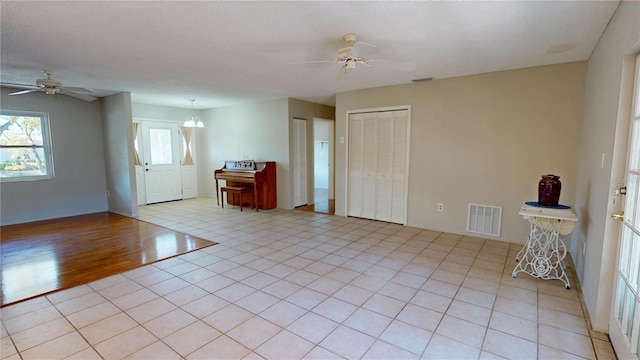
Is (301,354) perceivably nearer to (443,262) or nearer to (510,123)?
(443,262)

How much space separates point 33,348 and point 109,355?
0.55 m

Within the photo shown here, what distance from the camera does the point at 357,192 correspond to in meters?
5.33

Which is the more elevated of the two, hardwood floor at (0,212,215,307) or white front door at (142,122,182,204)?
white front door at (142,122,182,204)

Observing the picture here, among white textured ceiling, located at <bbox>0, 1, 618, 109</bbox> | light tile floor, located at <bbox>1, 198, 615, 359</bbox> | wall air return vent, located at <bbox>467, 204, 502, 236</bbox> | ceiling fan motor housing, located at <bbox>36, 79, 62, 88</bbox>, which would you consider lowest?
light tile floor, located at <bbox>1, 198, 615, 359</bbox>

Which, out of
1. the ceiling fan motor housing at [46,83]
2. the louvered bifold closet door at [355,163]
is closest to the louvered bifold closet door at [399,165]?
the louvered bifold closet door at [355,163]

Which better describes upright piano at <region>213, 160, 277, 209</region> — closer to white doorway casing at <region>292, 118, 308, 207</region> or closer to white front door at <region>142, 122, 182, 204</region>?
white doorway casing at <region>292, 118, 308, 207</region>

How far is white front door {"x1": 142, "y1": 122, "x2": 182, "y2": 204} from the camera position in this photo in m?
6.81

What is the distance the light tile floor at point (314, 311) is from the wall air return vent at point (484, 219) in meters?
0.37

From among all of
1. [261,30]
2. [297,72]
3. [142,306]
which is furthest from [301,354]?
[297,72]

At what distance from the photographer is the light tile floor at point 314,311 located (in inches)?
75.2

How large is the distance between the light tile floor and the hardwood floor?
0.88 ft

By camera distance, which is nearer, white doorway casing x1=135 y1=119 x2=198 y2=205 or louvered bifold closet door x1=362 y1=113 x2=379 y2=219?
louvered bifold closet door x1=362 y1=113 x2=379 y2=219

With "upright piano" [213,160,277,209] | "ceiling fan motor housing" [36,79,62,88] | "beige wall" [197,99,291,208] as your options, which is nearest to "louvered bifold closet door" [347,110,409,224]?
"beige wall" [197,99,291,208]

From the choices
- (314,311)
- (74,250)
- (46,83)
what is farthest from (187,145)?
(314,311)
